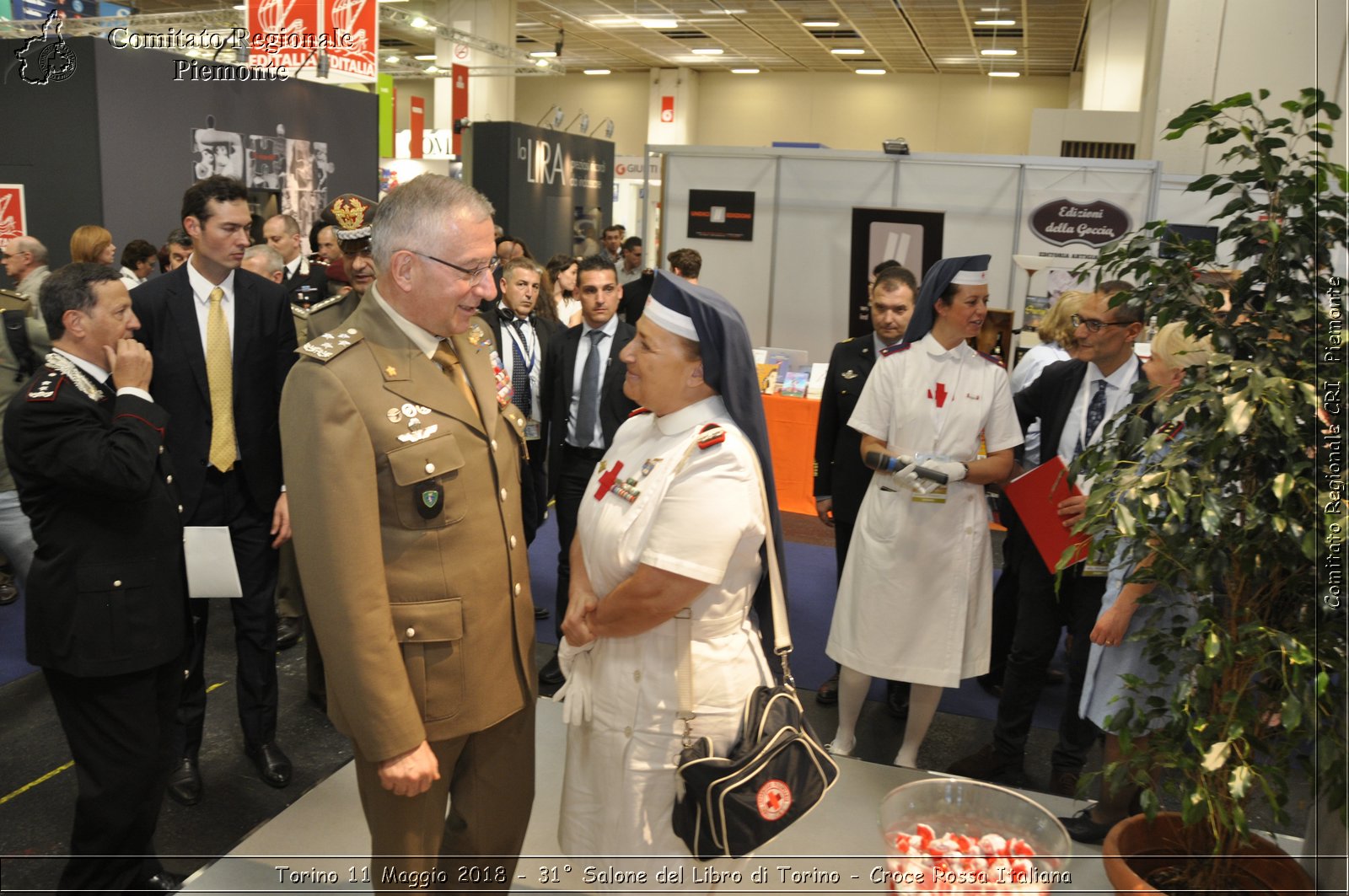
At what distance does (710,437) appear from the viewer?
6.48 ft

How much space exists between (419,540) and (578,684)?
0.49 meters

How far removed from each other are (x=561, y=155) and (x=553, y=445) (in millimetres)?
12042

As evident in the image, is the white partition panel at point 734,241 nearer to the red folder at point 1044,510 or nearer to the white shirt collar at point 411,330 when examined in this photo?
the red folder at point 1044,510

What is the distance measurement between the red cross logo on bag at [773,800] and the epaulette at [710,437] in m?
0.64

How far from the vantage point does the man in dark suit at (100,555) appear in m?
2.33

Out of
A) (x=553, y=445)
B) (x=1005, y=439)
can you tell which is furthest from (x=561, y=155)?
(x=1005, y=439)

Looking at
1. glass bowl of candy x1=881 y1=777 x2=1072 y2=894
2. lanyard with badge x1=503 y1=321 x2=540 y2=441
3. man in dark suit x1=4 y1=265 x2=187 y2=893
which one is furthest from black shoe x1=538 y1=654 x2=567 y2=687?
glass bowl of candy x1=881 y1=777 x2=1072 y2=894

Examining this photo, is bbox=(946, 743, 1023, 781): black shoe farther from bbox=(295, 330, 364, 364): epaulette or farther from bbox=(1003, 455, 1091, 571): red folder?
bbox=(295, 330, 364, 364): epaulette

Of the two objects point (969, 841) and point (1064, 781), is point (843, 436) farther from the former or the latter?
point (969, 841)

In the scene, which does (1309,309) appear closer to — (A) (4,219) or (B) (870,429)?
(B) (870,429)

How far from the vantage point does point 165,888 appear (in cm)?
271

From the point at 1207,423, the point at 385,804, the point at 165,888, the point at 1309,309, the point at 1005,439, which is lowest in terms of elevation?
the point at 165,888

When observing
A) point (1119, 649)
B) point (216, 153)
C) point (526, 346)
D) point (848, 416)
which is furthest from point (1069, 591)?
point (216, 153)

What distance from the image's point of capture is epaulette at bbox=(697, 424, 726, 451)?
197 centimetres
